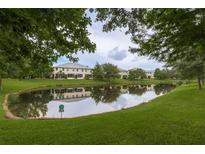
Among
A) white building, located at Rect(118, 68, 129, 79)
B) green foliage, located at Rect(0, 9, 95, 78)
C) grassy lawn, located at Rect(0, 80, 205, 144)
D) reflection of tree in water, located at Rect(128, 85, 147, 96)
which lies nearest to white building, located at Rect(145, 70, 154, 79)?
white building, located at Rect(118, 68, 129, 79)

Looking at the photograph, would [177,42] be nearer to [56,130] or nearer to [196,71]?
[56,130]

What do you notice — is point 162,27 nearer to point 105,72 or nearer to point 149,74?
point 105,72

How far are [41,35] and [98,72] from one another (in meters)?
62.4

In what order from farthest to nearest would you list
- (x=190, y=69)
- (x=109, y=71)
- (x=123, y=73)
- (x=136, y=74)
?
(x=123, y=73) < (x=136, y=74) < (x=109, y=71) < (x=190, y=69)

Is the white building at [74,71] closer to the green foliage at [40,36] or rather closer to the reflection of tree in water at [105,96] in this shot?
the reflection of tree in water at [105,96]

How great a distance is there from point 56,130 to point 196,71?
2068cm

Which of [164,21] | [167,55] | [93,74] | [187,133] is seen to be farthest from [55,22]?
[93,74]

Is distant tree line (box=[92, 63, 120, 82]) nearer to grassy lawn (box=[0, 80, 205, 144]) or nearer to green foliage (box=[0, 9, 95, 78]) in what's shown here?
grassy lawn (box=[0, 80, 205, 144])

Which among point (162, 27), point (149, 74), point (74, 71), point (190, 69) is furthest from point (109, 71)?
point (162, 27)

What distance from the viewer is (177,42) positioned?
6.42m

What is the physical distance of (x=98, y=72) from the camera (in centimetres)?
6800

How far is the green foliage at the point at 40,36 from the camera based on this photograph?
4.33 m

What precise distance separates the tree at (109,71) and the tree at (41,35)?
63.3m

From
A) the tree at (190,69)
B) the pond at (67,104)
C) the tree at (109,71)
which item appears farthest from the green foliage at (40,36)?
the tree at (109,71)
